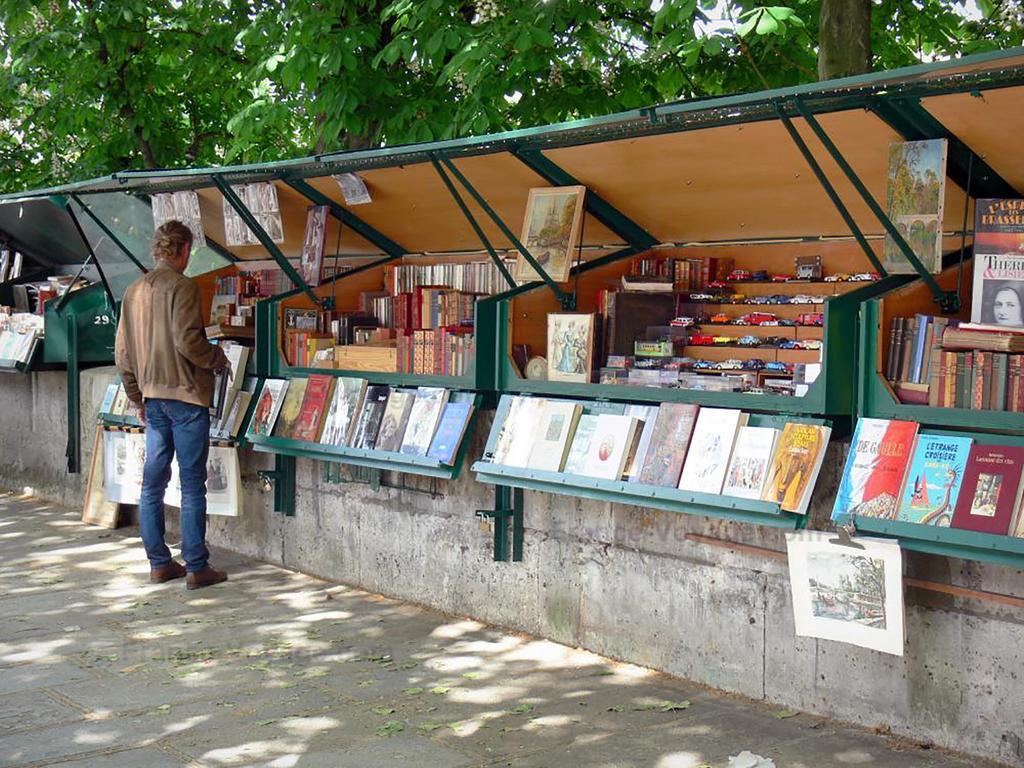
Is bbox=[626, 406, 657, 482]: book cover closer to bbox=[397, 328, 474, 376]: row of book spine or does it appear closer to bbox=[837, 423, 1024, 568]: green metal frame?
bbox=[837, 423, 1024, 568]: green metal frame

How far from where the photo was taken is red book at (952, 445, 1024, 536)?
13.4 feet

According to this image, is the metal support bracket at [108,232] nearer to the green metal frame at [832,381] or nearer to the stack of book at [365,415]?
the stack of book at [365,415]

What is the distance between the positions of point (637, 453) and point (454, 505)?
1.56 meters

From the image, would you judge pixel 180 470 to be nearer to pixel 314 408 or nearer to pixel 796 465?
pixel 314 408

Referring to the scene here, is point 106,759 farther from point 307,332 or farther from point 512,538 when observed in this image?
point 307,332

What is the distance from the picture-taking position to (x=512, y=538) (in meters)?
6.21

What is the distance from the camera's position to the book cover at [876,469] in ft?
14.4

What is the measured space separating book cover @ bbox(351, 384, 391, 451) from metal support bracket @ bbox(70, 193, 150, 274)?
9.46 ft

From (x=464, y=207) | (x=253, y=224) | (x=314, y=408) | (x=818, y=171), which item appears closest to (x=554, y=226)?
(x=464, y=207)

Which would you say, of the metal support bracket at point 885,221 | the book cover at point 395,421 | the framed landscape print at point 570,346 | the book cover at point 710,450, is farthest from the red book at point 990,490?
the book cover at point 395,421

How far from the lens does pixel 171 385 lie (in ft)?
23.5

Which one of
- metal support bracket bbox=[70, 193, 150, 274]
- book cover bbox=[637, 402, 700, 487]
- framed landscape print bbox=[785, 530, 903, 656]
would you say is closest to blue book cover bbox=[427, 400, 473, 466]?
book cover bbox=[637, 402, 700, 487]

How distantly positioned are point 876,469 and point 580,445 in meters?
1.49

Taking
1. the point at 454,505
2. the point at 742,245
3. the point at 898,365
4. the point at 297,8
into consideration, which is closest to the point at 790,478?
the point at 898,365
